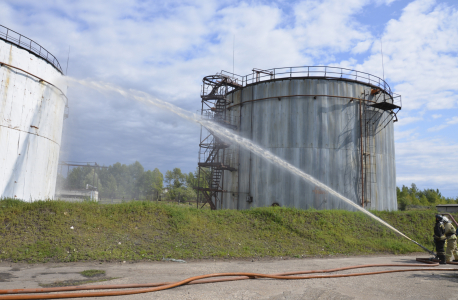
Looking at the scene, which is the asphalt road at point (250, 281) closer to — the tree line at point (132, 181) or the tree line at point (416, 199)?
the tree line at point (416, 199)

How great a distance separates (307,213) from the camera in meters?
18.6

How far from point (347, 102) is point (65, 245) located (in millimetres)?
21584

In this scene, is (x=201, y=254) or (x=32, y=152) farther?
(x=32, y=152)

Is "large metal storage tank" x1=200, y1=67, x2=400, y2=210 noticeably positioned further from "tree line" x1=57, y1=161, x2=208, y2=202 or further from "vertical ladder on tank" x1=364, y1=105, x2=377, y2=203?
"tree line" x1=57, y1=161, x2=208, y2=202

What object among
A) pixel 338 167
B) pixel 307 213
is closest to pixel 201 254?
pixel 307 213

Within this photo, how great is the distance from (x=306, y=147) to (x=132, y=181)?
98.8m

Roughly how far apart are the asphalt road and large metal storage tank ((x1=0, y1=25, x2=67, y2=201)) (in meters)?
9.36

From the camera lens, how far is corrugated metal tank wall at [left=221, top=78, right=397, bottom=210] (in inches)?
904

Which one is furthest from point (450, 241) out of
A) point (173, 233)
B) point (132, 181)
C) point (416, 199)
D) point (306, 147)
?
point (132, 181)

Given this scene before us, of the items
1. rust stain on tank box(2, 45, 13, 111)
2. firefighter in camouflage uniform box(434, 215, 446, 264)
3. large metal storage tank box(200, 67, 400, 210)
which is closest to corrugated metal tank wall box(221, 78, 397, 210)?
large metal storage tank box(200, 67, 400, 210)

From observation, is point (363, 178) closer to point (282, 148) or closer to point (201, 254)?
point (282, 148)

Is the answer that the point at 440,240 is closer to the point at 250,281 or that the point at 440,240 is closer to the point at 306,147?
the point at 250,281

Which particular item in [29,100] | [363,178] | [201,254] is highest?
[29,100]

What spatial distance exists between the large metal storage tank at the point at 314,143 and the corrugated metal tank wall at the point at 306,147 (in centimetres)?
7
